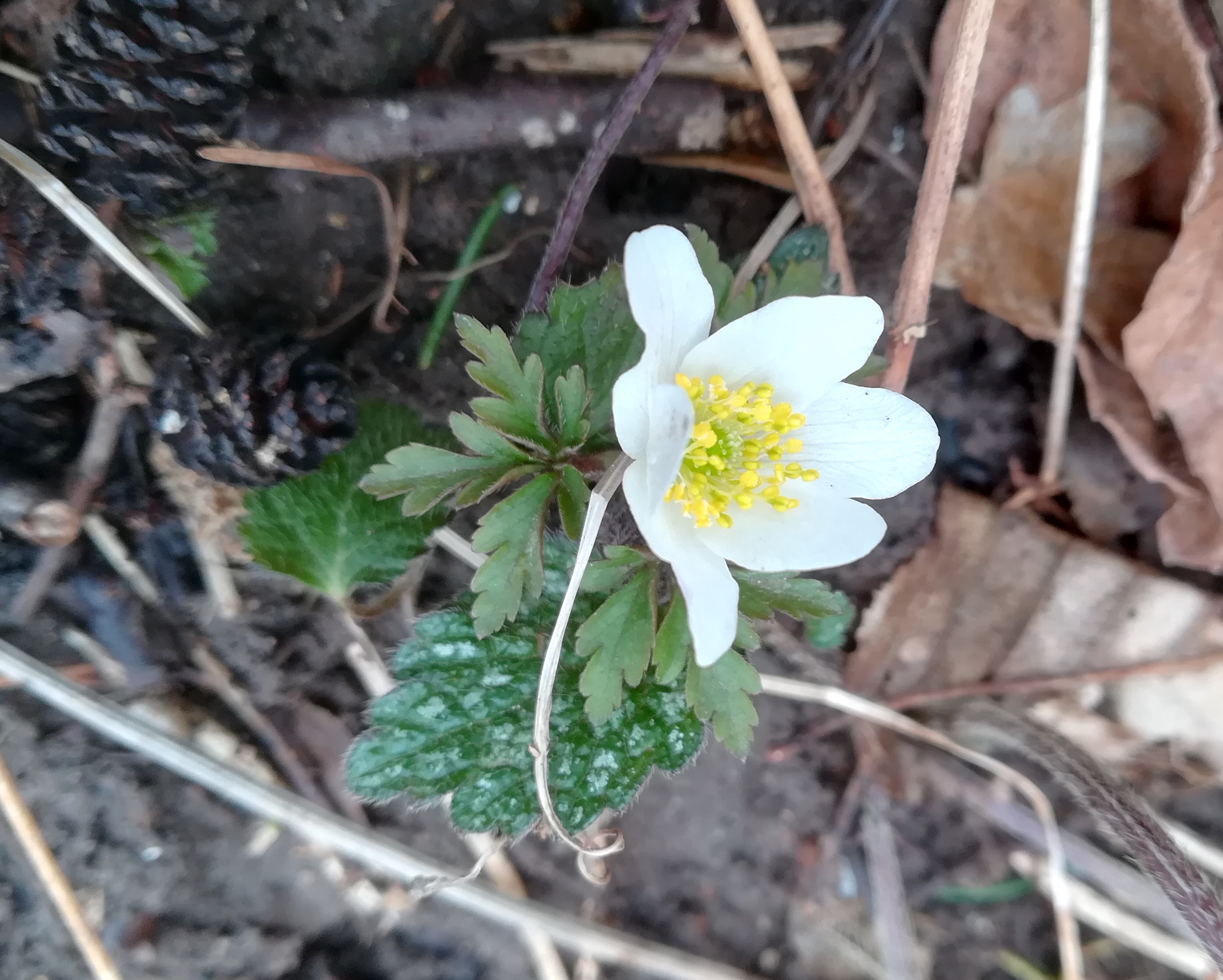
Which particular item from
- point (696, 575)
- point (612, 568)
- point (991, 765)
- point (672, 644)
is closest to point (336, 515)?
point (612, 568)

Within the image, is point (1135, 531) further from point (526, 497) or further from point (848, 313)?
point (526, 497)

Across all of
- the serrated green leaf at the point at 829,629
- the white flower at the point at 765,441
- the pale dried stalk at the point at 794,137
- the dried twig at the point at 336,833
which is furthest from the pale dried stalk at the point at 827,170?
the dried twig at the point at 336,833

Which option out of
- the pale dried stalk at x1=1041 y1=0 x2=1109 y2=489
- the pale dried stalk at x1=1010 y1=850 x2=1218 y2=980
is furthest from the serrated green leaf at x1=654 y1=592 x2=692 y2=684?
the pale dried stalk at x1=1010 y1=850 x2=1218 y2=980

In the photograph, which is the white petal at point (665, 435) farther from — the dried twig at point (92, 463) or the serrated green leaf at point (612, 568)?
the dried twig at point (92, 463)

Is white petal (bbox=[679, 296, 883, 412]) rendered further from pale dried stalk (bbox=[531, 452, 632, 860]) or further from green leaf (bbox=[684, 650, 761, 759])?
green leaf (bbox=[684, 650, 761, 759])

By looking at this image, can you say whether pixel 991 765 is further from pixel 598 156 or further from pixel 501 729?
pixel 598 156

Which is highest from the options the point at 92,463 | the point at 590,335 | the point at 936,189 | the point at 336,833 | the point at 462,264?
the point at 936,189
